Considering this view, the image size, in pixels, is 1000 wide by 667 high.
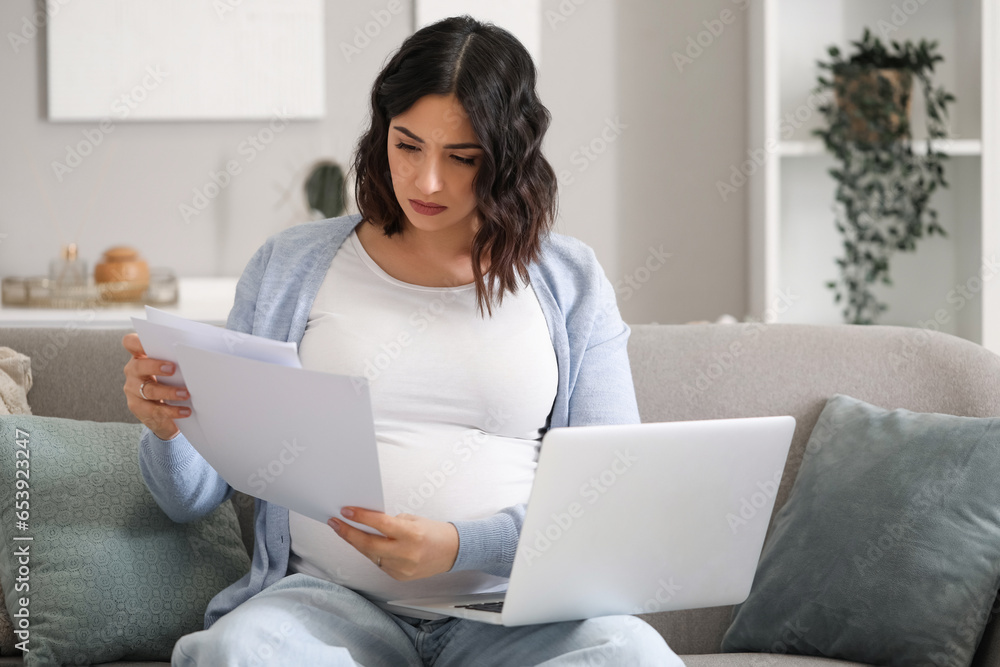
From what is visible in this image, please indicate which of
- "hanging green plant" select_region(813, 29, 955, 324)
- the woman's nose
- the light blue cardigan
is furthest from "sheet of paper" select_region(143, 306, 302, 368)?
"hanging green plant" select_region(813, 29, 955, 324)

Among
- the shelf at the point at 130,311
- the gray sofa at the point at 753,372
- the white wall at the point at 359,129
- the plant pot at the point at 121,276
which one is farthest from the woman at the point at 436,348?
the white wall at the point at 359,129

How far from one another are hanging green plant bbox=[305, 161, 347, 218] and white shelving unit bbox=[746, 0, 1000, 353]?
1.26 meters

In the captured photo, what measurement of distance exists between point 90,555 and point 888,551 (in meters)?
1.14

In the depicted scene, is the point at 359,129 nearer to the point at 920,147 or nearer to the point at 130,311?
the point at 130,311

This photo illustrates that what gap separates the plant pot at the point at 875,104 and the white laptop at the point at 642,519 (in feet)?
6.03

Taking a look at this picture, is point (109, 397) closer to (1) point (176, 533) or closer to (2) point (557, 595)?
(1) point (176, 533)

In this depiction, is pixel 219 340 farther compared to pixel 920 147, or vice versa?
pixel 920 147

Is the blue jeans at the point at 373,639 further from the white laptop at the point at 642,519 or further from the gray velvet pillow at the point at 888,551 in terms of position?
the gray velvet pillow at the point at 888,551

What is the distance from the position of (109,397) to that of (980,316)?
228cm

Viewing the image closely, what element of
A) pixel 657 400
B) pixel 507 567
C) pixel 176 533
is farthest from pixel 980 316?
pixel 176 533

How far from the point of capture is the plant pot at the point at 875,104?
2.58m

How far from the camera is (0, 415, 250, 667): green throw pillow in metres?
1.32

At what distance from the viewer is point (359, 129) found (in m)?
2.84

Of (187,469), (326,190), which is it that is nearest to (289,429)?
(187,469)
